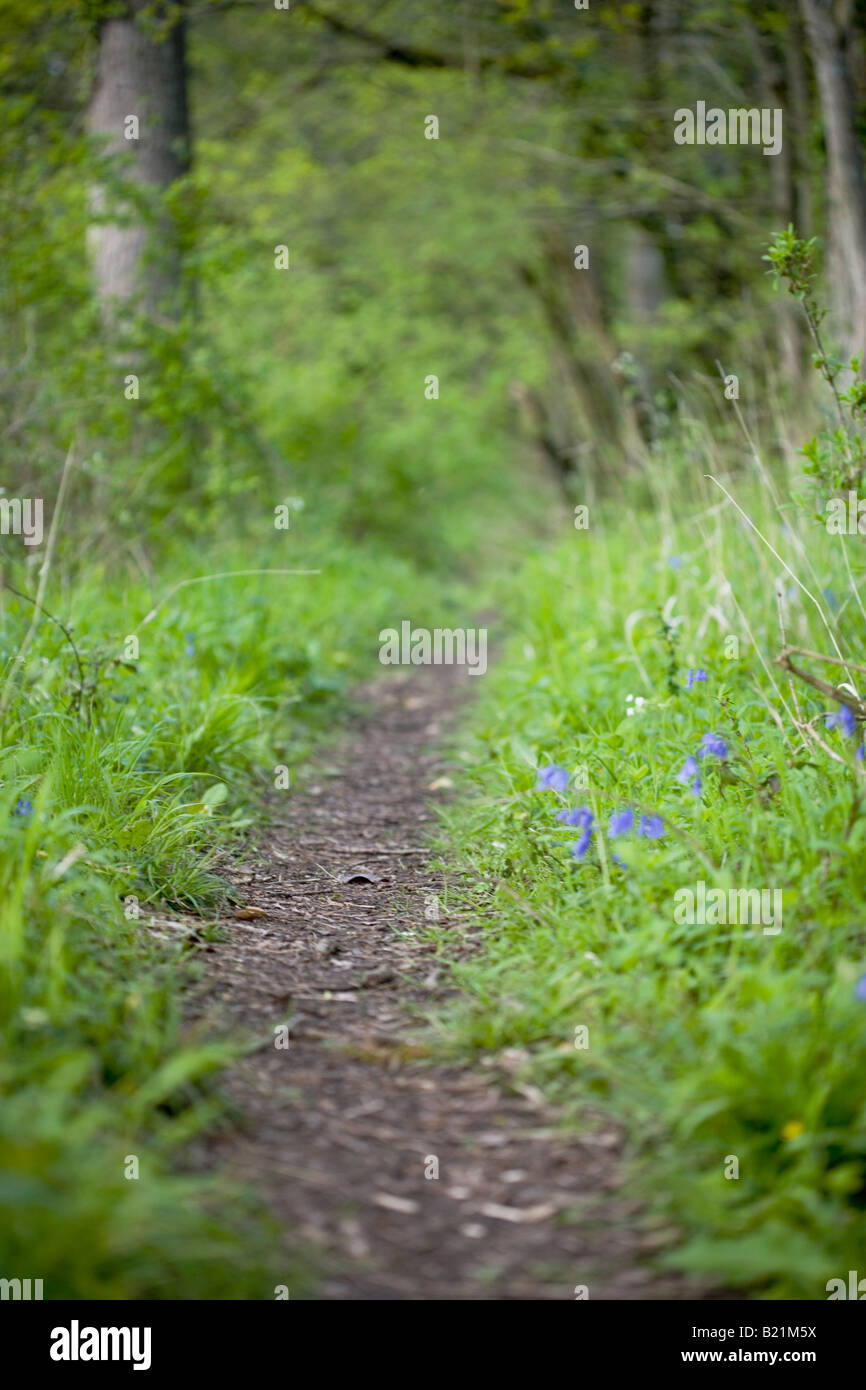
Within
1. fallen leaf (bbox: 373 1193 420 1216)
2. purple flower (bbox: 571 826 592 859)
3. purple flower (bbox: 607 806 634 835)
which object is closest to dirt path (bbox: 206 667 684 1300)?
fallen leaf (bbox: 373 1193 420 1216)

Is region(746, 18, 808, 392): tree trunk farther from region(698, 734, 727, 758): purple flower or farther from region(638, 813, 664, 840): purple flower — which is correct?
region(638, 813, 664, 840): purple flower

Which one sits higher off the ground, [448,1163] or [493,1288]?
[448,1163]

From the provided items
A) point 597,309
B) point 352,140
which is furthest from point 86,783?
point 352,140

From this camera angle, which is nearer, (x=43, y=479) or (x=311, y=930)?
(x=311, y=930)

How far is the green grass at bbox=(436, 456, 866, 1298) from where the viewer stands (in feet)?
6.05

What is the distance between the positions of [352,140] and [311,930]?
1048 cm

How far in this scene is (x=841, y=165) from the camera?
5.84 meters

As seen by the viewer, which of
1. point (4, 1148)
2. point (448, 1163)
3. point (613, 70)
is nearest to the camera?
point (4, 1148)

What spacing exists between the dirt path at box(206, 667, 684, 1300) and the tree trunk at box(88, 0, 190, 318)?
16.2 ft

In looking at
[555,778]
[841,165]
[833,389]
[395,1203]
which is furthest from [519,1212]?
[841,165]

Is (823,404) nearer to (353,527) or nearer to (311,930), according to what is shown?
(311,930)

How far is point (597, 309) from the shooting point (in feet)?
36.8
